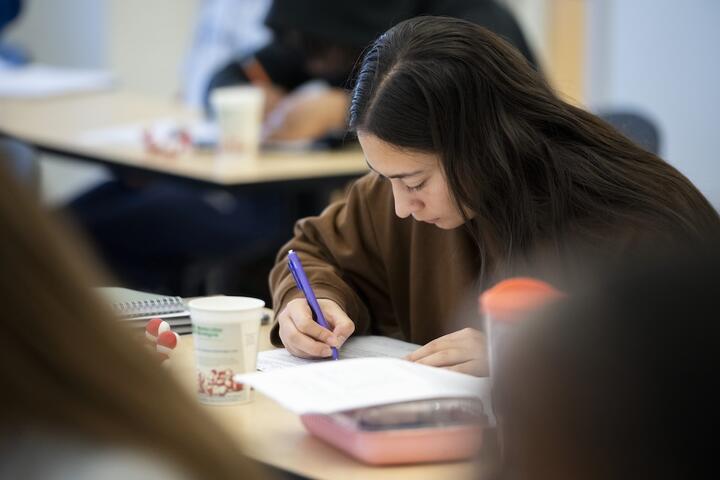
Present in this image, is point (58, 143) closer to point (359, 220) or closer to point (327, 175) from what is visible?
point (327, 175)

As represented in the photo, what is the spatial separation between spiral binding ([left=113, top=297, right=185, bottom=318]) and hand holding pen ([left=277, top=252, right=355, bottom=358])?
0.15 m

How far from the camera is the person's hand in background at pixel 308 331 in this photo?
4.50 ft

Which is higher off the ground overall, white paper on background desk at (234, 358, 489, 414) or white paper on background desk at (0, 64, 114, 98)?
white paper on background desk at (0, 64, 114, 98)

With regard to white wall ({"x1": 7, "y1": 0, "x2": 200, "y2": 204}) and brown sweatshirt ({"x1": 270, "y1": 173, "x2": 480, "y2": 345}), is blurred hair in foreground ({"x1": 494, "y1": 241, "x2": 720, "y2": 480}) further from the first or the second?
white wall ({"x1": 7, "y1": 0, "x2": 200, "y2": 204})

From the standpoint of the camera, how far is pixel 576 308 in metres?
0.66

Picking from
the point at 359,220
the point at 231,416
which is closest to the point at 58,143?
the point at 359,220

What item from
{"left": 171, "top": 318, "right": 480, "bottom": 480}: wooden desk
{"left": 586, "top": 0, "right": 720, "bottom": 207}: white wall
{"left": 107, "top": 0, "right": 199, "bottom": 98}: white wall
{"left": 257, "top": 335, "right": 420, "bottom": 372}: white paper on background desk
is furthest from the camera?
{"left": 107, "top": 0, "right": 199, "bottom": 98}: white wall

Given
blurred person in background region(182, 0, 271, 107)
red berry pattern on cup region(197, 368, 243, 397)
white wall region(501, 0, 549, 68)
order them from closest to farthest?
red berry pattern on cup region(197, 368, 243, 397) → blurred person in background region(182, 0, 271, 107) → white wall region(501, 0, 549, 68)

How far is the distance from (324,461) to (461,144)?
52 cm

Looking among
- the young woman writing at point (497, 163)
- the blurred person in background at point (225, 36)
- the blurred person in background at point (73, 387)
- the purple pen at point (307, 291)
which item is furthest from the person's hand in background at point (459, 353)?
the blurred person in background at point (225, 36)

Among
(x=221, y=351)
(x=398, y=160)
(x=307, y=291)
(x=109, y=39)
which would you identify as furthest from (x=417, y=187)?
(x=109, y=39)

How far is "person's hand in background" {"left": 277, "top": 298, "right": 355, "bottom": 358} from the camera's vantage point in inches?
54.1

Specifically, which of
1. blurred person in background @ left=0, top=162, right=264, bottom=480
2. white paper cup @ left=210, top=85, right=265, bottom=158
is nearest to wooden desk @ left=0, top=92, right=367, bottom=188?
white paper cup @ left=210, top=85, right=265, bottom=158

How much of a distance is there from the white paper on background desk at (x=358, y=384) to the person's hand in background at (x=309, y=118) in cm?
185
